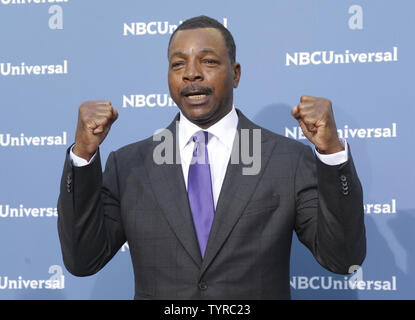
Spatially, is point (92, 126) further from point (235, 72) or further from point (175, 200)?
point (235, 72)

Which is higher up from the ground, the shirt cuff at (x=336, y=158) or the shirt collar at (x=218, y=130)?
the shirt collar at (x=218, y=130)

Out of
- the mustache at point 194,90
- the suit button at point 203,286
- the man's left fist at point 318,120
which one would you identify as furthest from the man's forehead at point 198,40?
the suit button at point 203,286

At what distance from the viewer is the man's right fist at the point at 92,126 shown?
1.42 m

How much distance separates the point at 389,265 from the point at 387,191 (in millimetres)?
289

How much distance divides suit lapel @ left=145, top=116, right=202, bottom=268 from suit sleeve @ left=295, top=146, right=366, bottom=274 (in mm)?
305

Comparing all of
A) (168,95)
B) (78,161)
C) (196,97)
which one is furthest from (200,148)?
(168,95)

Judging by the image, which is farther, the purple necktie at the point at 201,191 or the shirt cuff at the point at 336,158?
the purple necktie at the point at 201,191

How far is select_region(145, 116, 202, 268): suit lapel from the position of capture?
152cm

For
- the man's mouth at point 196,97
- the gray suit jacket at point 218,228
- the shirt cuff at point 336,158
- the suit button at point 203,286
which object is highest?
the man's mouth at point 196,97

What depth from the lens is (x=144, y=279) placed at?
1581 mm

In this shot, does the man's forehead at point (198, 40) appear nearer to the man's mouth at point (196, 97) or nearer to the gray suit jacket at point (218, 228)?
the man's mouth at point (196, 97)

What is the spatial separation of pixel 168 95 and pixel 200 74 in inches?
33.2

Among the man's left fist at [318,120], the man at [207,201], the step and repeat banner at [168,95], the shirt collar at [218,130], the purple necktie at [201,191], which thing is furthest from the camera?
the step and repeat banner at [168,95]

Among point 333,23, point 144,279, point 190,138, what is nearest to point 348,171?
point 190,138
